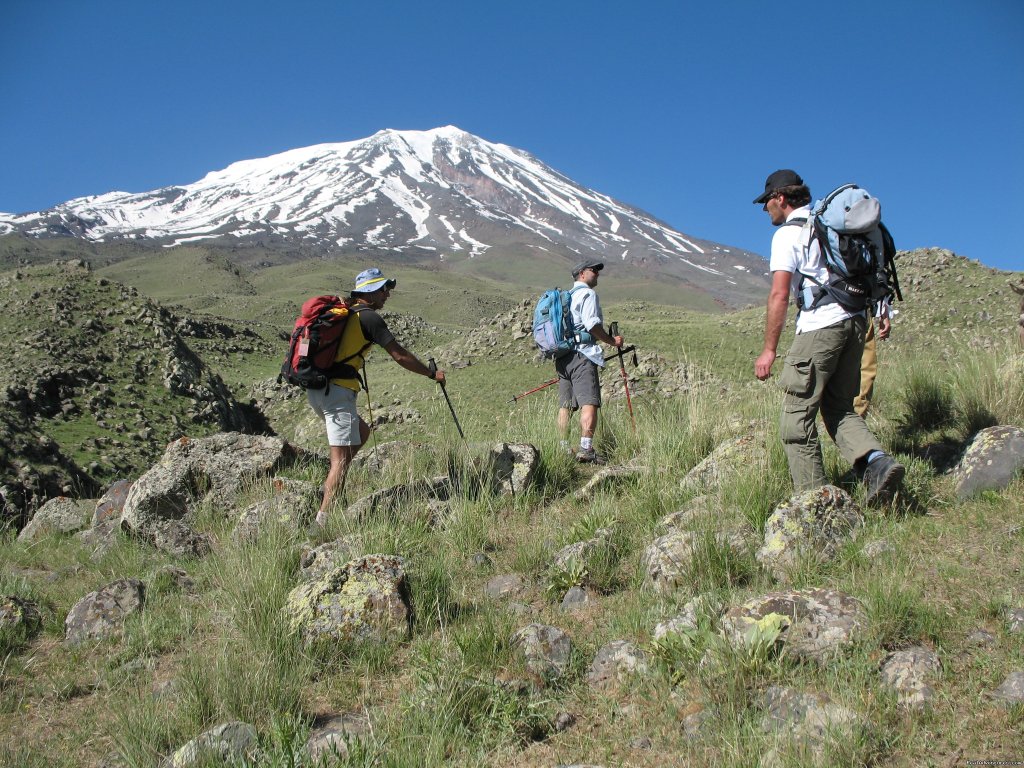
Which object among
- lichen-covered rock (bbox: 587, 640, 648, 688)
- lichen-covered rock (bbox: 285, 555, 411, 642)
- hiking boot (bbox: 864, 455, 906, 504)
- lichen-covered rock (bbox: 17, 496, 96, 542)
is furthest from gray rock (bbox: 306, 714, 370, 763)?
lichen-covered rock (bbox: 17, 496, 96, 542)

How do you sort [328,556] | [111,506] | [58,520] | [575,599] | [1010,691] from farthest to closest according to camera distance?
[58,520]
[111,506]
[328,556]
[575,599]
[1010,691]

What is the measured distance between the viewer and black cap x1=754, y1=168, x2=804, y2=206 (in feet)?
13.1

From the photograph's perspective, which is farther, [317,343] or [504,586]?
[317,343]

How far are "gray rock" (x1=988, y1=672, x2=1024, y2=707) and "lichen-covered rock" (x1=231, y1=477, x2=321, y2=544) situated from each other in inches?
144

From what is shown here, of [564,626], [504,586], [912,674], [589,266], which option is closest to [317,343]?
[504,586]

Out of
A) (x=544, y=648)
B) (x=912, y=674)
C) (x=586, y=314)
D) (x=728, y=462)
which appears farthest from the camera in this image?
(x=586, y=314)

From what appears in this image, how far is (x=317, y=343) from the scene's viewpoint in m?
4.68

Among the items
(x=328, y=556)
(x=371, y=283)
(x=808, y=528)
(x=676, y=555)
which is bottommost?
A: (x=328, y=556)

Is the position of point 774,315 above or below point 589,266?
below

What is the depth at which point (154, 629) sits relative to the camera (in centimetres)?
347

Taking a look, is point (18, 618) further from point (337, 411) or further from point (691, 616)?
point (691, 616)

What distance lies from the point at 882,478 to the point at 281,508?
3.62 m

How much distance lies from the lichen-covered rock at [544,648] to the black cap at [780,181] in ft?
8.89

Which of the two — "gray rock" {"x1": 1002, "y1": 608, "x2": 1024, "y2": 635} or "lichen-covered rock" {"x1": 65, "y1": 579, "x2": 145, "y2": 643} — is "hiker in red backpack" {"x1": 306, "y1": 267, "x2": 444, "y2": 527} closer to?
"lichen-covered rock" {"x1": 65, "y1": 579, "x2": 145, "y2": 643}
